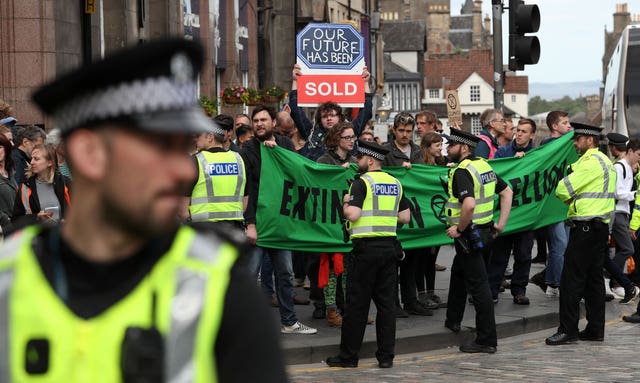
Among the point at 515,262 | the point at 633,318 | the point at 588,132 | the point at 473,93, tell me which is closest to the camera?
the point at 588,132

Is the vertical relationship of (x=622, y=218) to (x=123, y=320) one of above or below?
below

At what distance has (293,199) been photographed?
1263 cm

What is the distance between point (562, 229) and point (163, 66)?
1269 cm

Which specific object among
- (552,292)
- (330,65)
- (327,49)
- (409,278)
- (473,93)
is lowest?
(552,292)

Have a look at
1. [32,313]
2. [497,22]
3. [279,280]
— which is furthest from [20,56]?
[32,313]

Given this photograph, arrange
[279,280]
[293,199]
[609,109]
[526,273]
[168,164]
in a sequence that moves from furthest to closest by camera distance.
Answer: [609,109] < [526,273] < [293,199] < [279,280] < [168,164]

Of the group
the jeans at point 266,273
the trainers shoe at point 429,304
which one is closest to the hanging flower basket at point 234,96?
the trainers shoe at point 429,304

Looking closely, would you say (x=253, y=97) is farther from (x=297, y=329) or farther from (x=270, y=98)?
(x=297, y=329)

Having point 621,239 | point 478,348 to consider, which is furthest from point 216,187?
point 621,239

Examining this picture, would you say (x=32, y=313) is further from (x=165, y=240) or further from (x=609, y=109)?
(x=609, y=109)

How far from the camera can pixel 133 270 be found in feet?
7.50

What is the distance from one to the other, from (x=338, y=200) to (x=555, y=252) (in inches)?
113

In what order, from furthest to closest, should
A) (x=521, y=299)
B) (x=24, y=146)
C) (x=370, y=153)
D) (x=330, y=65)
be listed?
(x=330, y=65) → (x=521, y=299) → (x=24, y=146) → (x=370, y=153)

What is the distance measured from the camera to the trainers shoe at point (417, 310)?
12891 mm
